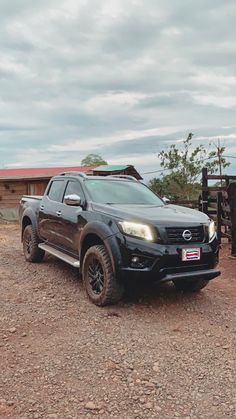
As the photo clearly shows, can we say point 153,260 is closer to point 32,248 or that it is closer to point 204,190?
point 32,248

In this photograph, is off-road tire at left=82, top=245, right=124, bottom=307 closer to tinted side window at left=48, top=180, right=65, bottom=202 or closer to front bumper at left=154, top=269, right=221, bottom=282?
front bumper at left=154, top=269, right=221, bottom=282

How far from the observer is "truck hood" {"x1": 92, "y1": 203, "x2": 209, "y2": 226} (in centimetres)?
481

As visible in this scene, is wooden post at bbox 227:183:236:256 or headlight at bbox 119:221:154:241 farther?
wooden post at bbox 227:183:236:256

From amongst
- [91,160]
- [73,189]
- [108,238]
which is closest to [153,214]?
[108,238]

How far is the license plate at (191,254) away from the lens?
4731 mm

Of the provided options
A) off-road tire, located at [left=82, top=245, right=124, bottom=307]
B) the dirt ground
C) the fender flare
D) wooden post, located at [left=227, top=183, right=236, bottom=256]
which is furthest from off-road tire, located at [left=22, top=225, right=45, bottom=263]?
wooden post, located at [left=227, top=183, right=236, bottom=256]

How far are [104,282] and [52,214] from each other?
2.31 meters

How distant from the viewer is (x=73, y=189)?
641 cm

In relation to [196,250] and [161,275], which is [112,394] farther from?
[196,250]

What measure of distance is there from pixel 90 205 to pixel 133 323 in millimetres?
1922

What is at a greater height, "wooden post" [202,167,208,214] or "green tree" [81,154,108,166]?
"green tree" [81,154,108,166]

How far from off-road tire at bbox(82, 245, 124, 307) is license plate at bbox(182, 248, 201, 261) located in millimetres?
909

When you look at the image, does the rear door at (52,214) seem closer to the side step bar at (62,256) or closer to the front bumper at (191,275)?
the side step bar at (62,256)

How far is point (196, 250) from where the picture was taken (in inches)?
191
